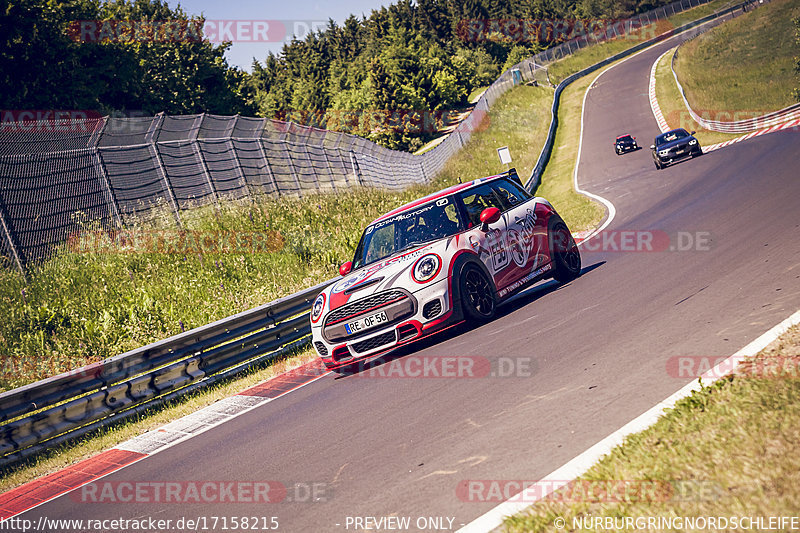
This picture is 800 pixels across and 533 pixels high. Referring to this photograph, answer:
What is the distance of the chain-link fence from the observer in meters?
14.1

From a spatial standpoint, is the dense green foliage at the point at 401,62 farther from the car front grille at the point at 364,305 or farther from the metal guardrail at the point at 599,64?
the car front grille at the point at 364,305

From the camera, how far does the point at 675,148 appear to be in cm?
2744

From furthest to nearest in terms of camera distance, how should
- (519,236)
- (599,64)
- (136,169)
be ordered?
(599,64) < (136,169) < (519,236)

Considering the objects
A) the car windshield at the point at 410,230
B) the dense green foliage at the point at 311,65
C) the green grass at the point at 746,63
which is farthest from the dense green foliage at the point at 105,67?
the green grass at the point at 746,63

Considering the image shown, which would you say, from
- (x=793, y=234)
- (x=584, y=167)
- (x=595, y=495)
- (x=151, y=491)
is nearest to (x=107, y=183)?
(x=151, y=491)

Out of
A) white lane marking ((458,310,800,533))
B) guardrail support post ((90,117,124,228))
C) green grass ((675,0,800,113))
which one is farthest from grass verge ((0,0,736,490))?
green grass ((675,0,800,113))

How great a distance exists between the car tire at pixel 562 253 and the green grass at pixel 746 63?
101 ft

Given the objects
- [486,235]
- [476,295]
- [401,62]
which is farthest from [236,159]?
[401,62]

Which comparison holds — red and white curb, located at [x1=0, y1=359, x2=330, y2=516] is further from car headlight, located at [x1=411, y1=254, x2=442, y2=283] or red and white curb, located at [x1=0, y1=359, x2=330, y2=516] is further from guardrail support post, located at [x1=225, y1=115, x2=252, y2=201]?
guardrail support post, located at [x1=225, y1=115, x2=252, y2=201]

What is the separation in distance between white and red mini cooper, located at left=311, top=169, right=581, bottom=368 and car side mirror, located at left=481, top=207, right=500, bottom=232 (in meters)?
0.01

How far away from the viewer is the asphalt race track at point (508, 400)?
449cm

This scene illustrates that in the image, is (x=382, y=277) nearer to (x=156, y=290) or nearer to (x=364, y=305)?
(x=364, y=305)

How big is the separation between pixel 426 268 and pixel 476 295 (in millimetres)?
901

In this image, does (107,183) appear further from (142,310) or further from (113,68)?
(113,68)
